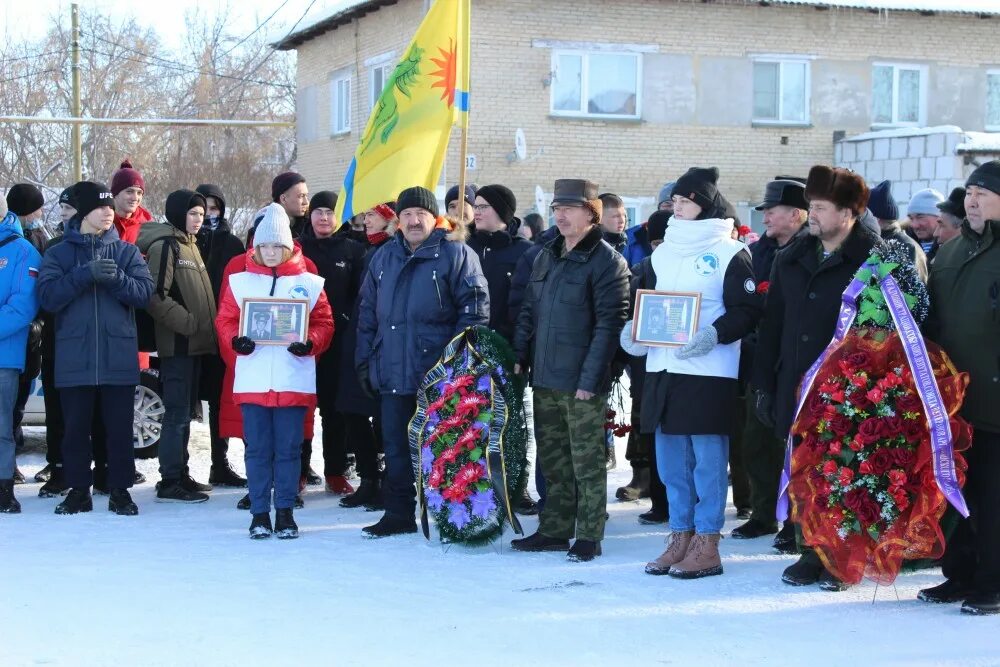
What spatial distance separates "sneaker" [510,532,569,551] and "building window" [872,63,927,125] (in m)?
19.1

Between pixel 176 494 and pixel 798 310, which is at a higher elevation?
pixel 798 310

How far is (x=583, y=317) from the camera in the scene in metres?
7.25

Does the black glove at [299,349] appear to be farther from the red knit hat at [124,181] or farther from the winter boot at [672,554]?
the winter boot at [672,554]

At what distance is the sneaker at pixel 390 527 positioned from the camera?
7.92 metres

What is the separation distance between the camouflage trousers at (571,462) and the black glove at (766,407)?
2.81ft

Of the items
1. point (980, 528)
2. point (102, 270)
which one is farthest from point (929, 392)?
point (102, 270)

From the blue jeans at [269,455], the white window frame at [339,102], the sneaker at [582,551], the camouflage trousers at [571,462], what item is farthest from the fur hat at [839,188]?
the white window frame at [339,102]

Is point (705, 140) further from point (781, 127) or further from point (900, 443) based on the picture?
point (900, 443)

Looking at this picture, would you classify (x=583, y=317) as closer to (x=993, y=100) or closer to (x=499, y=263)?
(x=499, y=263)

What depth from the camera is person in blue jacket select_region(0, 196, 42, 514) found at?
8.56m

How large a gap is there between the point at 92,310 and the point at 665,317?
379 cm

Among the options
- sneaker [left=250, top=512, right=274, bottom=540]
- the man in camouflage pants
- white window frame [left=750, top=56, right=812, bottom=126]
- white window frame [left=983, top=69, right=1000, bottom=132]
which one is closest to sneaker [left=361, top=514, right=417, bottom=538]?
sneaker [left=250, top=512, right=274, bottom=540]

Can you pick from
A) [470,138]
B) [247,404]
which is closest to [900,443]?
[247,404]

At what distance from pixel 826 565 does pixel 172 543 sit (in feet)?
12.0
